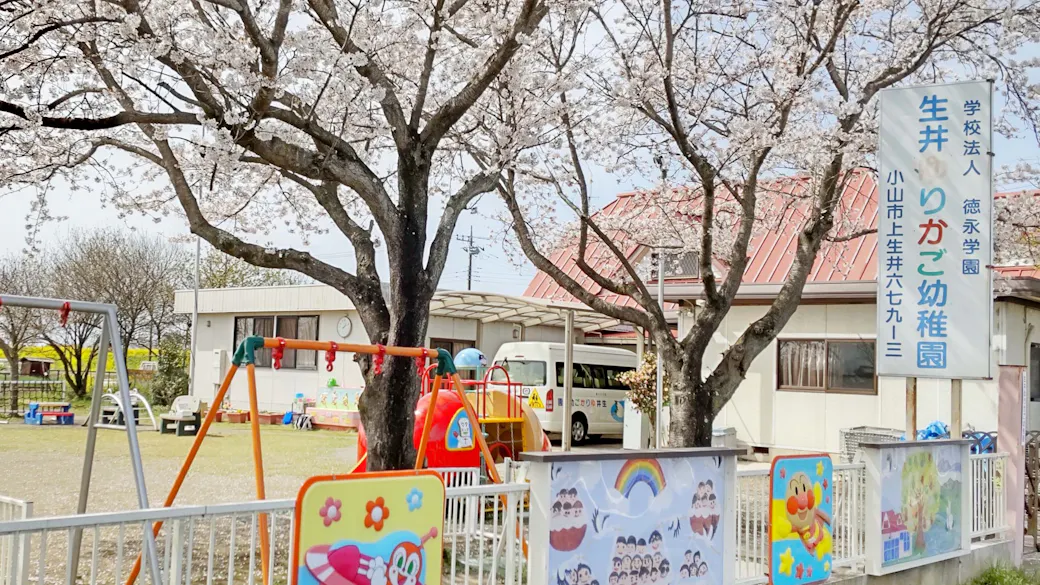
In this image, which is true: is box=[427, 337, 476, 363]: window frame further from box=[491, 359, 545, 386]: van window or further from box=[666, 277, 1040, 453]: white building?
box=[666, 277, 1040, 453]: white building

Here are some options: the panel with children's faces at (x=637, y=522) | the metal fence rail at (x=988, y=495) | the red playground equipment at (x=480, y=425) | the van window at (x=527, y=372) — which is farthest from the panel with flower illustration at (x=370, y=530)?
the van window at (x=527, y=372)

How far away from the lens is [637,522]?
577cm

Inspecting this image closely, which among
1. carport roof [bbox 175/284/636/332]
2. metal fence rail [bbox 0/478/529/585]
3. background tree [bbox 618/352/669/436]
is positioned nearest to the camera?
metal fence rail [bbox 0/478/529/585]

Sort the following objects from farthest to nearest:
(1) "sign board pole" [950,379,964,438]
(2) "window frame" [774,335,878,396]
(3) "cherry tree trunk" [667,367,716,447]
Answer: (2) "window frame" [774,335,878,396]
(3) "cherry tree trunk" [667,367,716,447]
(1) "sign board pole" [950,379,964,438]

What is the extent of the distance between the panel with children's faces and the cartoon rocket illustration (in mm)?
932

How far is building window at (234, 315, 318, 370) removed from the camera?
25.5 m

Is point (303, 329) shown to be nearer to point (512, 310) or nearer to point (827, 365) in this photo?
point (512, 310)

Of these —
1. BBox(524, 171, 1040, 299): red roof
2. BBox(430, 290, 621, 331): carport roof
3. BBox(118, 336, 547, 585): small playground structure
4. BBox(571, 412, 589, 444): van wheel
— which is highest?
BBox(524, 171, 1040, 299): red roof

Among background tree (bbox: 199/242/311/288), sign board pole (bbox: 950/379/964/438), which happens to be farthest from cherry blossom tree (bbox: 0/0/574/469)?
background tree (bbox: 199/242/311/288)

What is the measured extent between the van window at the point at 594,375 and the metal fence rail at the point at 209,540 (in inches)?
412

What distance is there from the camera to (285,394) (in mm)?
25797

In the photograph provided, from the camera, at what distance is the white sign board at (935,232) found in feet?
27.6

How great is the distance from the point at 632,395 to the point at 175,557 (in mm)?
13277

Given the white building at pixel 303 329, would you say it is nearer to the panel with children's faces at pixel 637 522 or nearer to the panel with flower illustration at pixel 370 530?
the panel with children's faces at pixel 637 522
